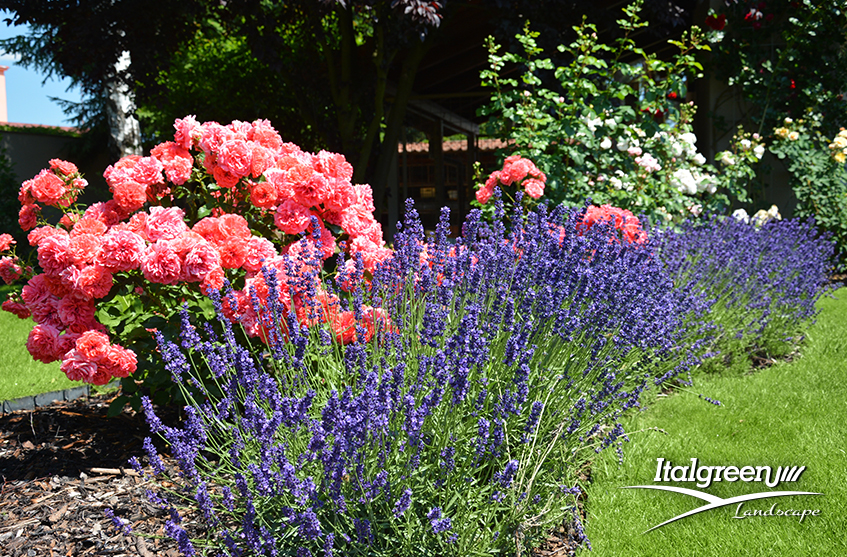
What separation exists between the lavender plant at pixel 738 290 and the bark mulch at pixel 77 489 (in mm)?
2105

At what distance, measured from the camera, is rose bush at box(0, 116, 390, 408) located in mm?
2637

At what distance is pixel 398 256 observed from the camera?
104 inches

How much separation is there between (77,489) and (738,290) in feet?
13.3

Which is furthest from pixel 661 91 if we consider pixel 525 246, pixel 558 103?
pixel 525 246

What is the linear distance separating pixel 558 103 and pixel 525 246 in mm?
2990

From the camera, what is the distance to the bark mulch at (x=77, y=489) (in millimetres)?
2172

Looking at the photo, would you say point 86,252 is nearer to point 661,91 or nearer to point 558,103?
point 558,103

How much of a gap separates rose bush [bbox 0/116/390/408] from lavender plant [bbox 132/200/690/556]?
0.21 meters

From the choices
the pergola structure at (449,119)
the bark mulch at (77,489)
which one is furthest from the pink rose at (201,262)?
the pergola structure at (449,119)

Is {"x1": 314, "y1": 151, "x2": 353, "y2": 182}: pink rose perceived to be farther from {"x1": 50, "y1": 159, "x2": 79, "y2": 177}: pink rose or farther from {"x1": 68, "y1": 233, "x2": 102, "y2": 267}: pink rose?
{"x1": 50, "y1": 159, "x2": 79, "y2": 177}: pink rose

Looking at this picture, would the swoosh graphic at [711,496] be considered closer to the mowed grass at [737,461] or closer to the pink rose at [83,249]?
the mowed grass at [737,461]

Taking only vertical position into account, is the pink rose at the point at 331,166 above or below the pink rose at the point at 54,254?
above

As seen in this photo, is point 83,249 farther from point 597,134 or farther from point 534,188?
point 597,134

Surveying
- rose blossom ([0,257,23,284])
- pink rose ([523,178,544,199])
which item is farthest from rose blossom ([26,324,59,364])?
pink rose ([523,178,544,199])
